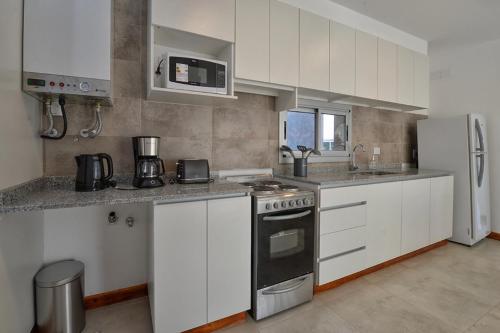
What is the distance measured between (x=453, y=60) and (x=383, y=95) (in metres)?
1.87

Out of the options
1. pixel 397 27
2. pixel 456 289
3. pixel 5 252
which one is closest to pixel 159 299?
pixel 5 252

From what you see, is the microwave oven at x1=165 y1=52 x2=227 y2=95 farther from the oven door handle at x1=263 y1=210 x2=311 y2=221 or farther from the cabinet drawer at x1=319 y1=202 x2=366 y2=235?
the cabinet drawer at x1=319 y1=202 x2=366 y2=235

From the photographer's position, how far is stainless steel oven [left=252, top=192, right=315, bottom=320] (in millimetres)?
1596

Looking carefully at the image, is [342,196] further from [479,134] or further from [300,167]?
[479,134]

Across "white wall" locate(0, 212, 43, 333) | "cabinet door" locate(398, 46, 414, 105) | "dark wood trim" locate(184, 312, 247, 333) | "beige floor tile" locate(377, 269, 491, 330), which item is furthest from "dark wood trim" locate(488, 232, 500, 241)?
"white wall" locate(0, 212, 43, 333)

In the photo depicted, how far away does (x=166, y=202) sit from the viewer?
52.2 inches

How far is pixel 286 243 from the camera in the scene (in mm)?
1695

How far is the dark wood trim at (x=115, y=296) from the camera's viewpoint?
173 cm

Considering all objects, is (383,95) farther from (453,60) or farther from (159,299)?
(159,299)

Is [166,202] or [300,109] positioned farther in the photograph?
[300,109]

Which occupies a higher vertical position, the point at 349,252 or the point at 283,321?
the point at 349,252

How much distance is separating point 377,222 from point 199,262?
169 cm

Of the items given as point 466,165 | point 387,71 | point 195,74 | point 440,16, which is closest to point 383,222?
point 466,165

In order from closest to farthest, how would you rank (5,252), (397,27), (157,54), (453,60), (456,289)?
(5,252), (157,54), (456,289), (397,27), (453,60)
